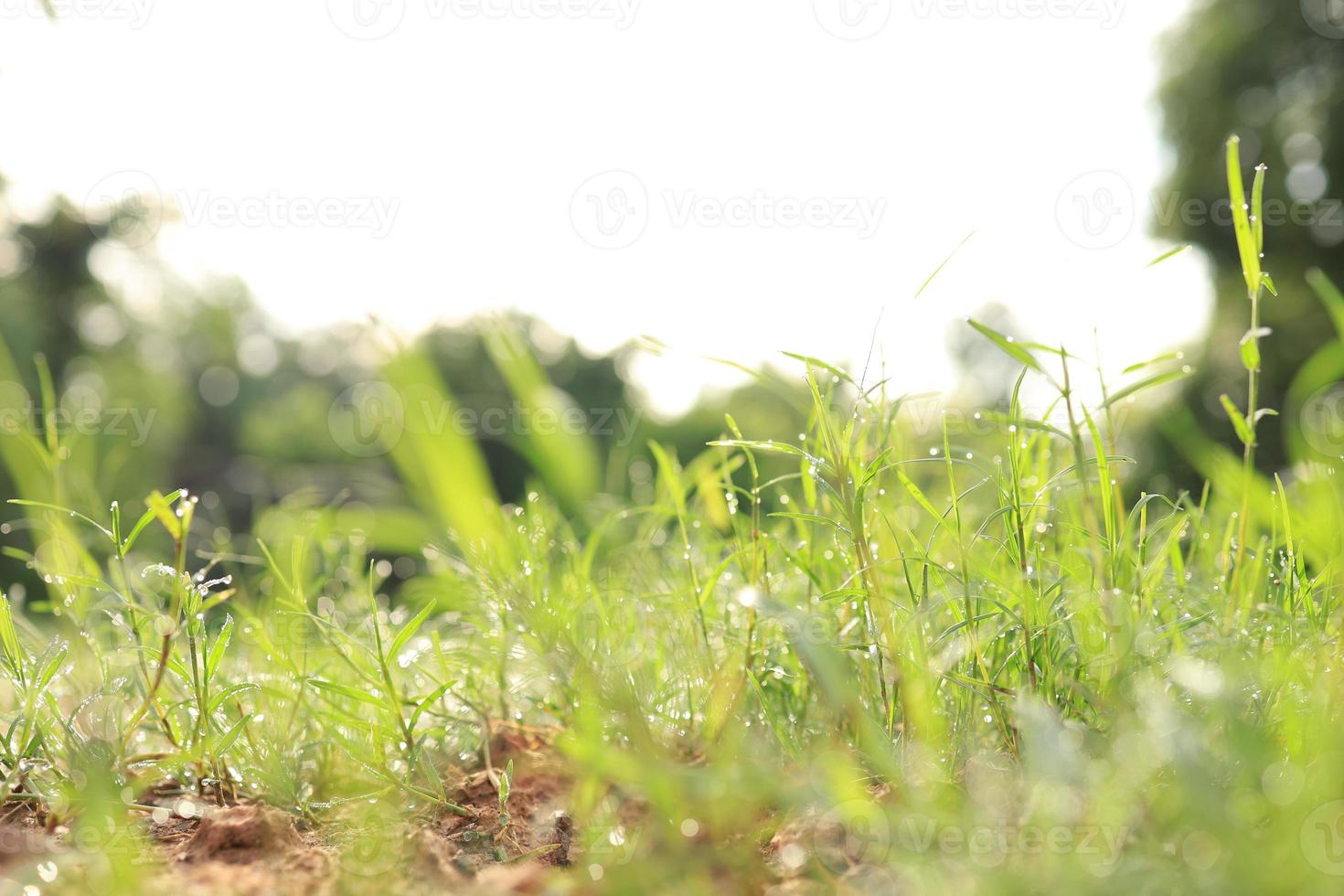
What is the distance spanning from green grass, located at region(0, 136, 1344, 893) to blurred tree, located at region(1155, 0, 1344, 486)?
10943mm

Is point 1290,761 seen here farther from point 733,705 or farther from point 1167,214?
point 1167,214

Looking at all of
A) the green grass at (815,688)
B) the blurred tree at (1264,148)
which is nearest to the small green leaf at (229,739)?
the green grass at (815,688)

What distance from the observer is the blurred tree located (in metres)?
10.7

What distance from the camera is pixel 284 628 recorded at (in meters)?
1.23

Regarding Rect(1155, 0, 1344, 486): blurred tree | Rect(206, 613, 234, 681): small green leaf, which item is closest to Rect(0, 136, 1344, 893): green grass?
Rect(206, 613, 234, 681): small green leaf

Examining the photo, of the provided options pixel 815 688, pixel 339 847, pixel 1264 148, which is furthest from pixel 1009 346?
pixel 1264 148

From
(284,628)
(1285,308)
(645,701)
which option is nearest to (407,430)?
(645,701)

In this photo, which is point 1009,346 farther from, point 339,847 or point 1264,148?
point 1264,148

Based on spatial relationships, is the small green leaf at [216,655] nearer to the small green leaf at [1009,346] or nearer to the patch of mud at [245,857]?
the patch of mud at [245,857]

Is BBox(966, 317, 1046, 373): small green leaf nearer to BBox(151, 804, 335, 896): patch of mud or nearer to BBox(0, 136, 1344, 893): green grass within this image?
BBox(0, 136, 1344, 893): green grass

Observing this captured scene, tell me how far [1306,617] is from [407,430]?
986 mm

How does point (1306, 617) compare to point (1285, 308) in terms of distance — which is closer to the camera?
point (1306, 617)

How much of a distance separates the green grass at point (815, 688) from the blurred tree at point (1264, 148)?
10943 mm

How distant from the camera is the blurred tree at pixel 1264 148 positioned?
35.1ft
